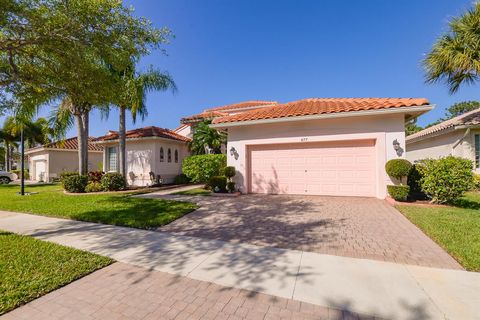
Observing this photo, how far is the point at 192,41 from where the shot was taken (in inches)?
443

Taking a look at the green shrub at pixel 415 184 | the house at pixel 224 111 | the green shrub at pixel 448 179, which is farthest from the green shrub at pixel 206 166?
the green shrub at pixel 448 179

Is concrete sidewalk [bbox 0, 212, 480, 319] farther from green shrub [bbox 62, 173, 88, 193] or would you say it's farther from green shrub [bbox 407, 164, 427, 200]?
green shrub [bbox 62, 173, 88, 193]

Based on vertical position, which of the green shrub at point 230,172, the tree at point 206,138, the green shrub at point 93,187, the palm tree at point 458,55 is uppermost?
the palm tree at point 458,55

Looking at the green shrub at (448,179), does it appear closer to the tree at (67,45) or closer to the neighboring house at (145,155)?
the tree at (67,45)

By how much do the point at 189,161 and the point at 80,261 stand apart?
9.63 meters

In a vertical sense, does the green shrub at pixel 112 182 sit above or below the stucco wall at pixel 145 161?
below

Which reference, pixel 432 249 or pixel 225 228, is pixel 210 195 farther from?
pixel 432 249

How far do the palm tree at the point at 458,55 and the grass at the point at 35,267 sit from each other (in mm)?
13462

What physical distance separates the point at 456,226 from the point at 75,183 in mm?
16969

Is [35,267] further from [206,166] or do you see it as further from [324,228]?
[206,166]

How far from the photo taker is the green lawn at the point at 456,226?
411 centimetres

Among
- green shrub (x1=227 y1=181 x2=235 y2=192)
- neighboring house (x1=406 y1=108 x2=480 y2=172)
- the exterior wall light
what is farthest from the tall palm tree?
neighboring house (x1=406 y1=108 x2=480 y2=172)

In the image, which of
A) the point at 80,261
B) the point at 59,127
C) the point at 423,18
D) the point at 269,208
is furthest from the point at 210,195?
the point at 423,18

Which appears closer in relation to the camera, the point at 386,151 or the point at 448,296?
the point at 448,296
